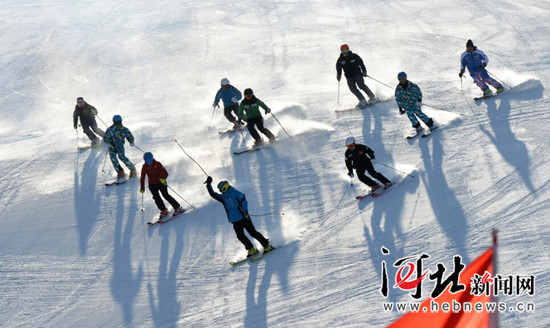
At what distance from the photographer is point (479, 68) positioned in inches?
621

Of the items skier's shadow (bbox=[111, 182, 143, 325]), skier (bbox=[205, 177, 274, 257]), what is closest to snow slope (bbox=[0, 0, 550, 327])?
skier's shadow (bbox=[111, 182, 143, 325])

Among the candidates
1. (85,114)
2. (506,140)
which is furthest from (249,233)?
(85,114)

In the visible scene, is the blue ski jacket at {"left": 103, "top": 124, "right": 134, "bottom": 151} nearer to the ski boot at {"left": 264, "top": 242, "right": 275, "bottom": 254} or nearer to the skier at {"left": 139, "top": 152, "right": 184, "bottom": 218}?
the skier at {"left": 139, "top": 152, "right": 184, "bottom": 218}

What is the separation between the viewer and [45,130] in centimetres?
2064

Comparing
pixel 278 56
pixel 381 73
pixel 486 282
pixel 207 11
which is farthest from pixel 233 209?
pixel 207 11

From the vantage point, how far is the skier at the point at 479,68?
1576cm

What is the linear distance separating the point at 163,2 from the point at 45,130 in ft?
45.3

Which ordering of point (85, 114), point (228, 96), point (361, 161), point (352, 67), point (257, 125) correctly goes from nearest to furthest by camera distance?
point (361, 161), point (257, 125), point (352, 67), point (228, 96), point (85, 114)

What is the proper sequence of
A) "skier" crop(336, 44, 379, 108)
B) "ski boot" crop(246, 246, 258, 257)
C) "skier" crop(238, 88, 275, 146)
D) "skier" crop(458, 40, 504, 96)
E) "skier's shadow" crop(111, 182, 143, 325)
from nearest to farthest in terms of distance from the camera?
"skier's shadow" crop(111, 182, 143, 325) → "ski boot" crop(246, 246, 258, 257) → "skier" crop(238, 88, 275, 146) → "skier" crop(458, 40, 504, 96) → "skier" crop(336, 44, 379, 108)

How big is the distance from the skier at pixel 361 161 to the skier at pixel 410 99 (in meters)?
2.44

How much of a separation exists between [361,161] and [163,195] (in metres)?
4.06

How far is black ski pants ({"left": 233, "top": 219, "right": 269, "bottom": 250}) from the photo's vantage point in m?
11.3

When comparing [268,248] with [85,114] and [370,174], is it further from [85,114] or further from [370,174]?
[85,114]

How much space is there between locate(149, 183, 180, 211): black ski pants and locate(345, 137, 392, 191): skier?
12.0 ft
